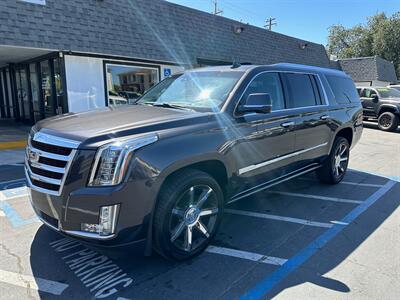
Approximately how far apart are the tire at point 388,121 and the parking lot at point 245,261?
36.4ft

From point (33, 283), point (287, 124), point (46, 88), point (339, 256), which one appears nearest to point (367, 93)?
point (287, 124)

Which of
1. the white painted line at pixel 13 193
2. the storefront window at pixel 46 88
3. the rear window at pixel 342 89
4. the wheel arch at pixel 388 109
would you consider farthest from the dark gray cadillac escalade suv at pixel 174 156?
the wheel arch at pixel 388 109

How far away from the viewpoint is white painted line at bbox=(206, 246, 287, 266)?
3.27 m

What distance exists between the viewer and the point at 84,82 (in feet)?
36.4

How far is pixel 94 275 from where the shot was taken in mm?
2971

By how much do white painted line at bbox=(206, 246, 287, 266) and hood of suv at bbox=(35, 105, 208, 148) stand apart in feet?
A: 4.65

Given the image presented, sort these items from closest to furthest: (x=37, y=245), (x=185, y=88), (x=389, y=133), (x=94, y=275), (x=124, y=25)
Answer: (x=94, y=275) → (x=37, y=245) → (x=185, y=88) → (x=124, y=25) → (x=389, y=133)

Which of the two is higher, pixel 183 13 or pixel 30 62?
pixel 183 13

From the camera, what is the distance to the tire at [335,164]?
566 centimetres

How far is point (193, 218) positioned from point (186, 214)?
11 centimetres

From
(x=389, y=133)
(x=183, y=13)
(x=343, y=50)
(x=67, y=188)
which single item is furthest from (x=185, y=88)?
(x=343, y=50)

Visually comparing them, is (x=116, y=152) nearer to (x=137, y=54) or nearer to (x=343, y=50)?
(x=137, y=54)

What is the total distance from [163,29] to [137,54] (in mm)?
1710

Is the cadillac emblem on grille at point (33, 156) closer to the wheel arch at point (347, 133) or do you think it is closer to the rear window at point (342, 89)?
the rear window at point (342, 89)
